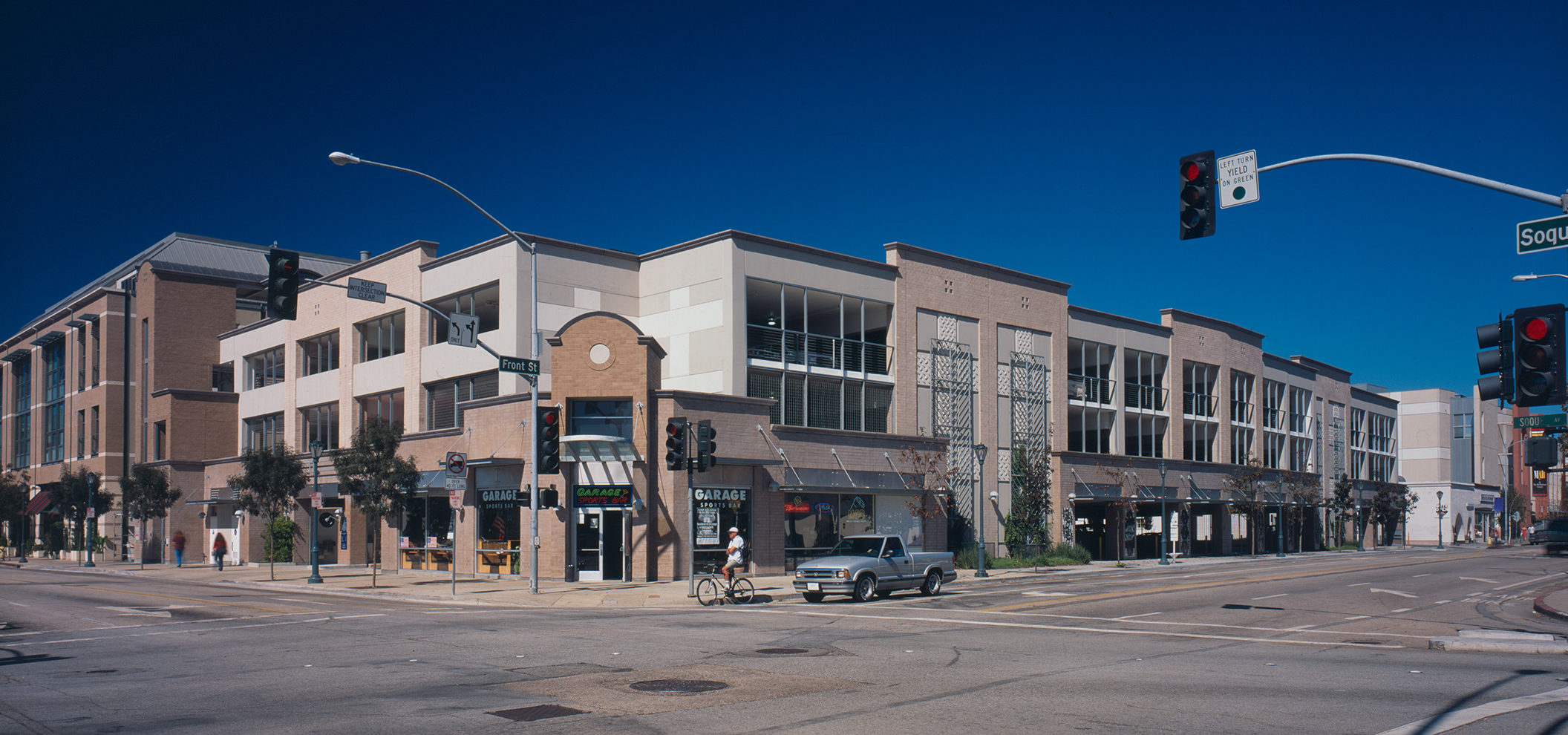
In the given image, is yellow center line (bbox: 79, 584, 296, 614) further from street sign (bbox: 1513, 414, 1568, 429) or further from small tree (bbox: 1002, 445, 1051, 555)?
small tree (bbox: 1002, 445, 1051, 555)

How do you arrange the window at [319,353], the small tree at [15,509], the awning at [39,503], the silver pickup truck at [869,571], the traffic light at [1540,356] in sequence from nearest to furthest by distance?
the traffic light at [1540,356]
the silver pickup truck at [869,571]
the window at [319,353]
the small tree at [15,509]
the awning at [39,503]

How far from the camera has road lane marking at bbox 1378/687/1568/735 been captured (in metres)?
9.30

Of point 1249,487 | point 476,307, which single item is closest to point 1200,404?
point 1249,487

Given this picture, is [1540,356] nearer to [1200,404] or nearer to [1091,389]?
[1091,389]

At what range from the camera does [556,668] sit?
13484 mm

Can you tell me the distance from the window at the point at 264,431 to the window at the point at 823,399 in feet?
85.1

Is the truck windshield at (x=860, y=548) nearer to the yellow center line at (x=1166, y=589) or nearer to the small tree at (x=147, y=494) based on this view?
the yellow center line at (x=1166, y=589)

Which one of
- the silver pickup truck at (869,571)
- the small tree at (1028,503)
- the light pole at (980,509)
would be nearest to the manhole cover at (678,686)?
the silver pickup truck at (869,571)

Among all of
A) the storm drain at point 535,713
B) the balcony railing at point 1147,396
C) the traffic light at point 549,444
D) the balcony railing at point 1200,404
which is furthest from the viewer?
the balcony railing at point 1200,404

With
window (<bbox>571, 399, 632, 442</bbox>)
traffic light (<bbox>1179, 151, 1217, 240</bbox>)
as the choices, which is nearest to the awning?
window (<bbox>571, 399, 632, 442</bbox>)

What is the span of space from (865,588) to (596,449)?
10.8 metres

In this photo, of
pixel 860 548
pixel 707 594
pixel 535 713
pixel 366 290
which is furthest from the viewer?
pixel 707 594

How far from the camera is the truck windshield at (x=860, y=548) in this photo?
26.1 meters

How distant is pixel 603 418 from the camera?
108 feet
